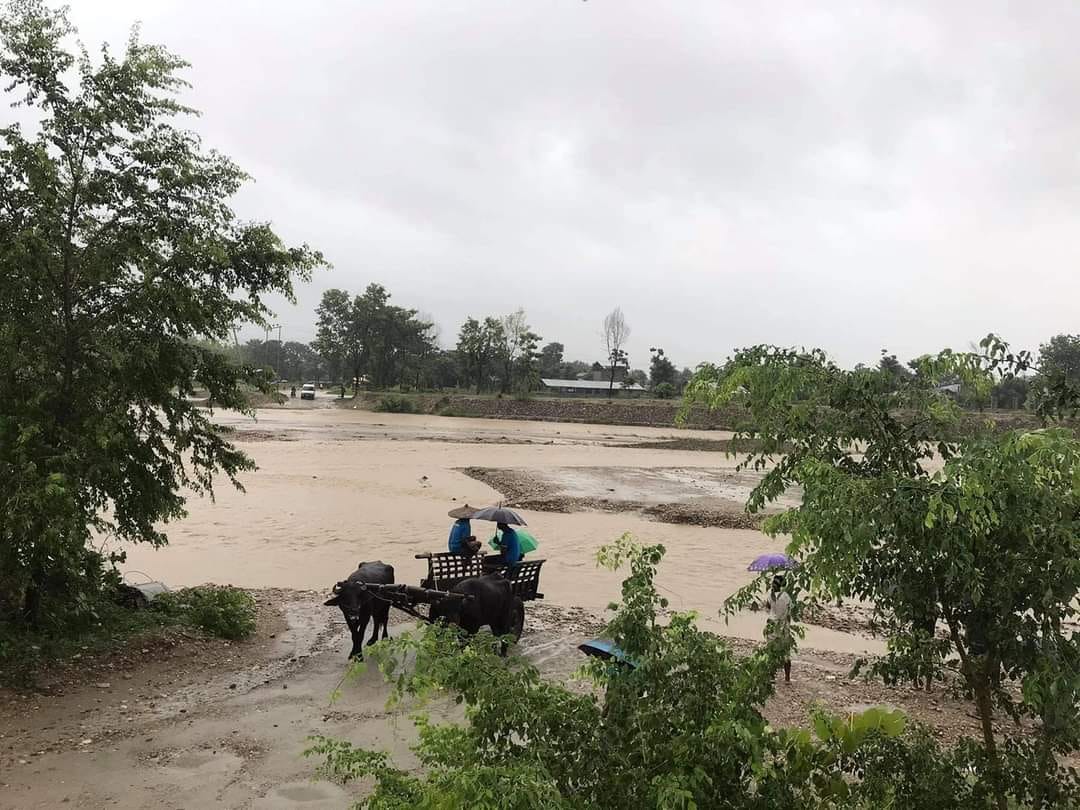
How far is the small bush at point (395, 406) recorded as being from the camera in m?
76.2

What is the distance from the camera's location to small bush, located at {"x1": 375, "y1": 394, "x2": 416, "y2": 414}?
250ft

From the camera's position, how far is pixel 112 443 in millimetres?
8344

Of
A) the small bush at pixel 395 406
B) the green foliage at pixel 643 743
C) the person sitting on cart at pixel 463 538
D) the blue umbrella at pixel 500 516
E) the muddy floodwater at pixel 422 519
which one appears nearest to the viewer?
the green foliage at pixel 643 743

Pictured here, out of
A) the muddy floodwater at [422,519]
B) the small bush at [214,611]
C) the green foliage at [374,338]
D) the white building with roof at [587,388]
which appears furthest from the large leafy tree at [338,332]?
the small bush at [214,611]

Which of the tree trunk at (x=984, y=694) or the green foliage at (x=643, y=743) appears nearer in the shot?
the green foliage at (x=643, y=743)

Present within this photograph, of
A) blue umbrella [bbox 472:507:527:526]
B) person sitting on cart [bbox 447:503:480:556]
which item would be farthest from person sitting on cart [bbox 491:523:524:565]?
person sitting on cart [bbox 447:503:480:556]

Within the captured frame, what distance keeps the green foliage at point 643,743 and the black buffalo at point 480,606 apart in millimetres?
4534

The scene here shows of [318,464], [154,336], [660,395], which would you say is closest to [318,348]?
[660,395]

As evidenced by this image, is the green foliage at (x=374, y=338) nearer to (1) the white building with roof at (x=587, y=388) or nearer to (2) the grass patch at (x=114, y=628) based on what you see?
(1) the white building with roof at (x=587, y=388)

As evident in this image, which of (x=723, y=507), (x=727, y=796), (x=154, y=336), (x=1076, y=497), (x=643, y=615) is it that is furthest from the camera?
(x=723, y=507)

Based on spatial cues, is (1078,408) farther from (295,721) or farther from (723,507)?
(723,507)

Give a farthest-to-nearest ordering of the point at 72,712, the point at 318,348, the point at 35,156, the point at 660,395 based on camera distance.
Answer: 1. the point at 318,348
2. the point at 660,395
3. the point at 35,156
4. the point at 72,712

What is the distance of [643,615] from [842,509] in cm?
115

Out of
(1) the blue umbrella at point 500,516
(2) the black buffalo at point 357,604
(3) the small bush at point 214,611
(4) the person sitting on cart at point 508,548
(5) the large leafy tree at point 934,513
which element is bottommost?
(3) the small bush at point 214,611
